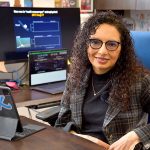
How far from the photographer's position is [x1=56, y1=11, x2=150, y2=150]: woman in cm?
146

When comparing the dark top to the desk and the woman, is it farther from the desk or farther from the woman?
the desk

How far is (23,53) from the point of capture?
2.31 m

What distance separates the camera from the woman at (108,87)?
1462 mm

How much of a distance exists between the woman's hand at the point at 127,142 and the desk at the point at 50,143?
0.16m

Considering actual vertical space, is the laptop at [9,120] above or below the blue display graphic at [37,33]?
below

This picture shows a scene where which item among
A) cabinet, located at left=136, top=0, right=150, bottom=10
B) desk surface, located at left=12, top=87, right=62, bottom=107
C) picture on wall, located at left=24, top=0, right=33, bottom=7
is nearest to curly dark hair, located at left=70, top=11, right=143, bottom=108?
desk surface, located at left=12, top=87, right=62, bottom=107

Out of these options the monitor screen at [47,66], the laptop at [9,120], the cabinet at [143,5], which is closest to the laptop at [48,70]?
the monitor screen at [47,66]

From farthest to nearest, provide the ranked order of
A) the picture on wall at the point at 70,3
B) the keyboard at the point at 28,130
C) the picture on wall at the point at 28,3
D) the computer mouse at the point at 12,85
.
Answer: the picture on wall at the point at 70,3, the picture on wall at the point at 28,3, the computer mouse at the point at 12,85, the keyboard at the point at 28,130

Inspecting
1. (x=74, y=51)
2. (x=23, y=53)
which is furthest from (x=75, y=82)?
(x=23, y=53)

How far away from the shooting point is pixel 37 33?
2.36 m

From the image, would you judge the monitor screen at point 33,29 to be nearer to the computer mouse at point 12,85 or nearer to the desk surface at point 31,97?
the computer mouse at point 12,85

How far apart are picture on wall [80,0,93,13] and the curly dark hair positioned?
4.95ft

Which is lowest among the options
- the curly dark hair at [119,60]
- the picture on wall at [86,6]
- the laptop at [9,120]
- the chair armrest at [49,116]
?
the chair armrest at [49,116]

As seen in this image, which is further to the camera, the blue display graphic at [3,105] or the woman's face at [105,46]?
the woman's face at [105,46]
